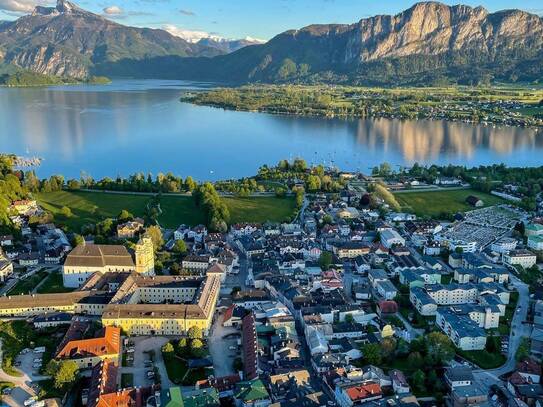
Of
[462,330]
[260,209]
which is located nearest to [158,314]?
[462,330]

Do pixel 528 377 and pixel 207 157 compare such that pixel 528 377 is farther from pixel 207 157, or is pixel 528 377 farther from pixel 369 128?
pixel 369 128

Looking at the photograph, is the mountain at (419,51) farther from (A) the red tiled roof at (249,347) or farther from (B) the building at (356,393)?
(B) the building at (356,393)

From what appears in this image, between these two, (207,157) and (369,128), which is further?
(369,128)

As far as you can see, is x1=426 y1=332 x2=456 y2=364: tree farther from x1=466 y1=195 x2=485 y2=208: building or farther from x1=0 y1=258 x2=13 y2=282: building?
x1=466 y1=195 x2=485 y2=208: building

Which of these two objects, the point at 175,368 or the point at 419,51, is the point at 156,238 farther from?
the point at 419,51

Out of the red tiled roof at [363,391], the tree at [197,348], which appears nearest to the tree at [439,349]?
the red tiled roof at [363,391]

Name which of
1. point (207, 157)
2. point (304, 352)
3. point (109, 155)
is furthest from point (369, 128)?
point (304, 352)
